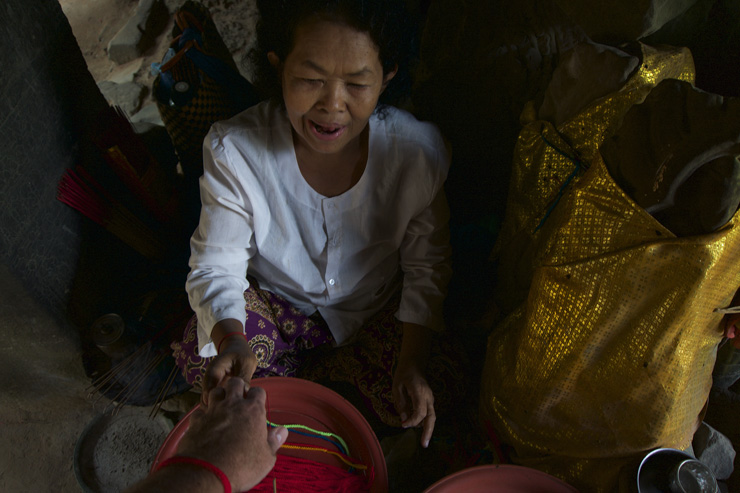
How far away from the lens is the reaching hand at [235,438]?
79cm

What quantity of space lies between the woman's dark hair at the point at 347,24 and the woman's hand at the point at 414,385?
2.52 feet

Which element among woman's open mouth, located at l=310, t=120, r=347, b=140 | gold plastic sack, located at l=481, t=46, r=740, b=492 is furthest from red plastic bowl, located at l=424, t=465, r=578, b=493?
woman's open mouth, located at l=310, t=120, r=347, b=140

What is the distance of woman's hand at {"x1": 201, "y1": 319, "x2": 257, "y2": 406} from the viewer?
1073 mm

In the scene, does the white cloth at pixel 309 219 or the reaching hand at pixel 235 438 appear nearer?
the reaching hand at pixel 235 438

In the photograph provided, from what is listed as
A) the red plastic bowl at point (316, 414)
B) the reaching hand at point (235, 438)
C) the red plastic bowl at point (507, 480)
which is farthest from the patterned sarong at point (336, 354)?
the reaching hand at point (235, 438)

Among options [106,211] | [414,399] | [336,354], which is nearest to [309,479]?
[414,399]

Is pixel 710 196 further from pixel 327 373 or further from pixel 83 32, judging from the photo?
pixel 83 32

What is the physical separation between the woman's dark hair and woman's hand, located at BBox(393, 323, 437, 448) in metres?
0.77

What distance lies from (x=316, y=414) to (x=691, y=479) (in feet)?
2.69

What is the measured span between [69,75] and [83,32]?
2767 millimetres

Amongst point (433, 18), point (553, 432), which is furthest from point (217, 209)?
point (553, 432)

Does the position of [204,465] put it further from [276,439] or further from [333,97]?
[333,97]

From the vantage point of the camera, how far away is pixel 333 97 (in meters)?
1.08

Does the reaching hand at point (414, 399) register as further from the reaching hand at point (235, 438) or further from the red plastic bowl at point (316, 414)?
the reaching hand at point (235, 438)
